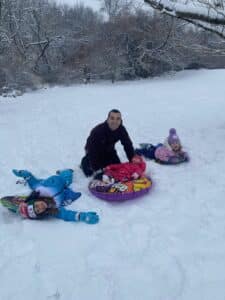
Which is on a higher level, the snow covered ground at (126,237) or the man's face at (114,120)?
the man's face at (114,120)

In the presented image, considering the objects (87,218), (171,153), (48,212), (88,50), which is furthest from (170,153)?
(88,50)

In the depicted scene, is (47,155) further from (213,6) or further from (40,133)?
(213,6)

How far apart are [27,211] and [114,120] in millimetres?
1961

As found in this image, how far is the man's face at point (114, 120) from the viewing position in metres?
5.63

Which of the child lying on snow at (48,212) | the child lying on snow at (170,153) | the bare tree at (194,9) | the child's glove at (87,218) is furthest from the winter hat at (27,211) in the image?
the bare tree at (194,9)

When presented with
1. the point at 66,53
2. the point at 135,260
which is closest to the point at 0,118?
the point at 135,260

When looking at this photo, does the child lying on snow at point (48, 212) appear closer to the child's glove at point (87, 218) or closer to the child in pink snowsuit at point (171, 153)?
the child's glove at point (87, 218)

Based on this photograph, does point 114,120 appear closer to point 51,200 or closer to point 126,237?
point 51,200

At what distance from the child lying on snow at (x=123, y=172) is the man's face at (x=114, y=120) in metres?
0.59

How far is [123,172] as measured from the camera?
5.60 metres

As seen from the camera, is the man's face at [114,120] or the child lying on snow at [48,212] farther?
the man's face at [114,120]

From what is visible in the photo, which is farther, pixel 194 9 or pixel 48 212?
pixel 194 9

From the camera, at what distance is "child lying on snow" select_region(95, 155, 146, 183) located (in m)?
5.45

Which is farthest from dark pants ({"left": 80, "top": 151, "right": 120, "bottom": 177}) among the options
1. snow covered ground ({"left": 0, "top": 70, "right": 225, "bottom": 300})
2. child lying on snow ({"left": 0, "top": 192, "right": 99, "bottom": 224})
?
child lying on snow ({"left": 0, "top": 192, "right": 99, "bottom": 224})
